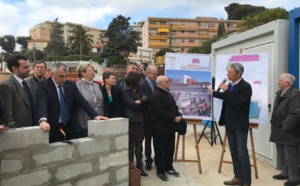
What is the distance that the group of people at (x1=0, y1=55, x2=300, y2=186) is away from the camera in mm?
3391

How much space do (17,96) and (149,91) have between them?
2528 mm

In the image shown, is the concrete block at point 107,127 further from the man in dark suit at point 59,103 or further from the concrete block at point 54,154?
the concrete block at point 54,154

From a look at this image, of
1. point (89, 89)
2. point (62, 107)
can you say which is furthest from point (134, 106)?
point (62, 107)

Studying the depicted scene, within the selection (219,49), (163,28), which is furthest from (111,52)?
(219,49)

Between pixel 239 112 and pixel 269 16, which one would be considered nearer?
pixel 239 112

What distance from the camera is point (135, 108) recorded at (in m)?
4.53

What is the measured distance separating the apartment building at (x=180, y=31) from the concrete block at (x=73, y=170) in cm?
8054

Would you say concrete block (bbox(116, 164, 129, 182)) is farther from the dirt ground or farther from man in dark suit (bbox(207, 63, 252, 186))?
man in dark suit (bbox(207, 63, 252, 186))

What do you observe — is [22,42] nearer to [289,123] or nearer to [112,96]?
[112,96]

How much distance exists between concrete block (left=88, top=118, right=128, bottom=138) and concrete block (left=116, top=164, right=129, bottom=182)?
1.59 ft

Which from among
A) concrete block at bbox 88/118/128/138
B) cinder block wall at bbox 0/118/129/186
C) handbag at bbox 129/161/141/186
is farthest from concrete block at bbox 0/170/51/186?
handbag at bbox 129/161/141/186

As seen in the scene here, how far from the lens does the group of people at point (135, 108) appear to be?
3.39 meters

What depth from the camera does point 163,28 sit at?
3420 inches

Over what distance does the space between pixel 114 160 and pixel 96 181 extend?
0.34 meters
